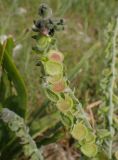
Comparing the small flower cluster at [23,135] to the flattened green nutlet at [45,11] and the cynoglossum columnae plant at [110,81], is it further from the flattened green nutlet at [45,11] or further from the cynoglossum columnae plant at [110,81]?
the flattened green nutlet at [45,11]

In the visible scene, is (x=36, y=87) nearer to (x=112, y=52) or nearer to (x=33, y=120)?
(x=33, y=120)

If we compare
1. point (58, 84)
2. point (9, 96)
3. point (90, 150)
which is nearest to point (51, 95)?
point (58, 84)

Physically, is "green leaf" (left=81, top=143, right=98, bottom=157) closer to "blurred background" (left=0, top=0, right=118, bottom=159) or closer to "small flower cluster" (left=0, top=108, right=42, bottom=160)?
"small flower cluster" (left=0, top=108, right=42, bottom=160)

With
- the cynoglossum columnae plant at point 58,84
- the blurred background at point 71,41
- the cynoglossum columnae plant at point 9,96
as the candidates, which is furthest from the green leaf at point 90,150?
the blurred background at point 71,41

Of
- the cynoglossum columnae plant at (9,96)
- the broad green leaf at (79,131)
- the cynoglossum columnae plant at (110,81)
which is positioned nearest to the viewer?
the broad green leaf at (79,131)

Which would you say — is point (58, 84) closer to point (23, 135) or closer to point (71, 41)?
point (23, 135)

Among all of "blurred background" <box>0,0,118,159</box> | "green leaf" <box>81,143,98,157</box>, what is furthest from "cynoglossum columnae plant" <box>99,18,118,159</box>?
"blurred background" <box>0,0,118,159</box>
